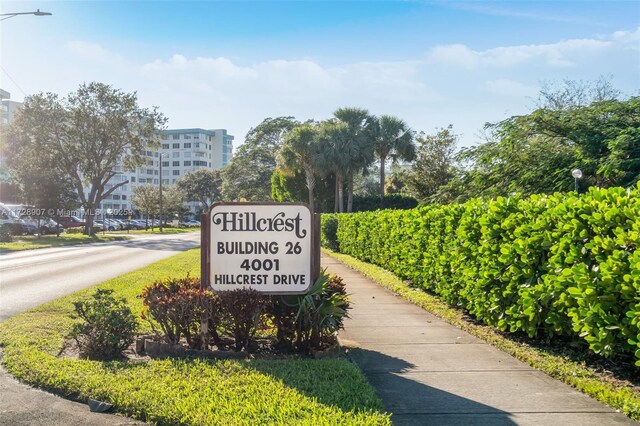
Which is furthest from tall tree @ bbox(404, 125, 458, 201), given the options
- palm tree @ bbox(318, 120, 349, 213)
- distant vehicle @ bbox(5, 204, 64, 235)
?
distant vehicle @ bbox(5, 204, 64, 235)

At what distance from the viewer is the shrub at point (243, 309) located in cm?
656

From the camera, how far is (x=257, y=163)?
8019 centimetres

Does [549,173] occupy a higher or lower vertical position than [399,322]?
higher

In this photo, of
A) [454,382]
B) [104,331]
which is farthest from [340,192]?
[454,382]

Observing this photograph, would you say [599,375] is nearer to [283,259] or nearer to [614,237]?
[614,237]

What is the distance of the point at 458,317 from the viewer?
9.28 m

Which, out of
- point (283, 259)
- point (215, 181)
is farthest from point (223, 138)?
point (283, 259)

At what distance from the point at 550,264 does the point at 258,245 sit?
330 centimetres

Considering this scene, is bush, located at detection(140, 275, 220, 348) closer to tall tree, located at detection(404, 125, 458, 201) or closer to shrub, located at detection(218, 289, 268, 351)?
shrub, located at detection(218, 289, 268, 351)

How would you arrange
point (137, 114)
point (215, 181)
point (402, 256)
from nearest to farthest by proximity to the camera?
point (402, 256) → point (137, 114) → point (215, 181)

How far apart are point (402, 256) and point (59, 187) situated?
33.5 meters

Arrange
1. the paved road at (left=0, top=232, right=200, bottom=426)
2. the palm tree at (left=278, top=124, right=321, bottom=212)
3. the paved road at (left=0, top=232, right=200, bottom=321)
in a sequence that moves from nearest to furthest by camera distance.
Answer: the paved road at (left=0, top=232, right=200, bottom=426), the paved road at (left=0, top=232, right=200, bottom=321), the palm tree at (left=278, top=124, right=321, bottom=212)

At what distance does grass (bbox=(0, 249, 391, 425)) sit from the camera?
4590mm

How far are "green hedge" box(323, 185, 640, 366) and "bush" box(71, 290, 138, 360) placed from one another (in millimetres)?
4520
